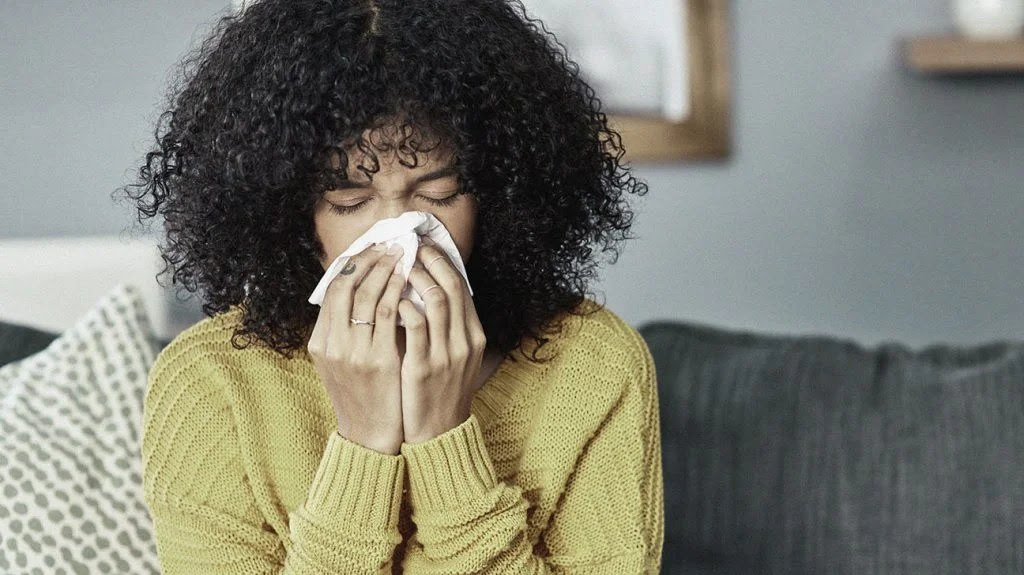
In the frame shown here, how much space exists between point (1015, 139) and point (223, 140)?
5.90 feet

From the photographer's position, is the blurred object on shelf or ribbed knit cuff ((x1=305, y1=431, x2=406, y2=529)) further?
the blurred object on shelf

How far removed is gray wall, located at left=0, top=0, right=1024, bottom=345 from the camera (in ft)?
7.43

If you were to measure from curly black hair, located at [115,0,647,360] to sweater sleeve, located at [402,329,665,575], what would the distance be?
0.42ft

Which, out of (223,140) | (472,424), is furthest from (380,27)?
(472,424)

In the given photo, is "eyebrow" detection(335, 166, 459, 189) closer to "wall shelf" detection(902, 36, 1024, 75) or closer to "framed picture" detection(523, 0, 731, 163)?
"framed picture" detection(523, 0, 731, 163)

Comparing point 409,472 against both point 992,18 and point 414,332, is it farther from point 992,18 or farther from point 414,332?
point 992,18

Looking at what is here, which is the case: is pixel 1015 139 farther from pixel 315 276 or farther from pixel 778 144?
pixel 315 276

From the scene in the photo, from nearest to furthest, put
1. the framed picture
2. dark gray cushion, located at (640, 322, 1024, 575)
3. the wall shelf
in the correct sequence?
1. dark gray cushion, located at (640, 322, 1024, 575)
2. the wall shelf
3. the framed picture

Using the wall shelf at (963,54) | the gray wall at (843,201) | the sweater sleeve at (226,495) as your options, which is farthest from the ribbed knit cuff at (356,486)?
the wall shelf at (963,54)

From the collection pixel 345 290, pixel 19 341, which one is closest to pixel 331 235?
pixel 345 290

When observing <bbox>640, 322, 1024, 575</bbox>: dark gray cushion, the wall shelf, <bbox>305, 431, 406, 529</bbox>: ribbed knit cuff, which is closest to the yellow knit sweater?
<bbox>305, 431, 406, 529</bbox>: ribbed knit cuff

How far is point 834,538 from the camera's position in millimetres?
1446

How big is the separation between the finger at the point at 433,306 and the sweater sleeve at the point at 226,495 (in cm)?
12

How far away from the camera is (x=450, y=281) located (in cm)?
100
